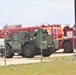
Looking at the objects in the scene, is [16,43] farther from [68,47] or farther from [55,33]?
[68,47]

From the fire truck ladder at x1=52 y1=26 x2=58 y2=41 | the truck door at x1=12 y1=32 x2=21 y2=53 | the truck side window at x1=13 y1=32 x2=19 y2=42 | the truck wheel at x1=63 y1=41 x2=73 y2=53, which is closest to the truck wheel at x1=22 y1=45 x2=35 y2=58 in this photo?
the truck door at x1=12 y1=32 x2=21 y2=53

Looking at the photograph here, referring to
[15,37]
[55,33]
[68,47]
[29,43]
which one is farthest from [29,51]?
[68,47]

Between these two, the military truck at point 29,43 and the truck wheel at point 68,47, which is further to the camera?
the truck wheel at point 68,47

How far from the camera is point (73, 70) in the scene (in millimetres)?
18203

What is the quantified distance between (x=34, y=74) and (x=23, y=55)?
1574 centimetres

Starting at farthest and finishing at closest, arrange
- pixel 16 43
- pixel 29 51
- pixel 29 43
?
pixel 16 43 → pixel 29 43 → pixel 29 51

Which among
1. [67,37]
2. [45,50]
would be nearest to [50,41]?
[45,50]

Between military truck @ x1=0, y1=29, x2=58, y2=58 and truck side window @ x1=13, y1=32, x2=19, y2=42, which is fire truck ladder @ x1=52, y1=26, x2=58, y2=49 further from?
truck side window @ x1=13, y1=32, x2=19, y2=42

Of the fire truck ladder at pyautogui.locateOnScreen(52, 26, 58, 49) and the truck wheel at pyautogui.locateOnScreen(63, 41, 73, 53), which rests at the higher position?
the fire truck ladder at pyautogui.locateOnScreen(52, 26, 58, 49)

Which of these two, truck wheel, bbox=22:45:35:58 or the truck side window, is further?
the truck side window

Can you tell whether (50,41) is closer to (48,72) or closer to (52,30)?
(52,30)

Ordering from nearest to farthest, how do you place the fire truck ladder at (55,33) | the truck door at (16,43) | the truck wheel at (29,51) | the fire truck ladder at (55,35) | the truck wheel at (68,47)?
the truck wheel at (29,51), the truck door at (16,43), the fire truck ladder at (55,35), the fire truck ladder at (55,33), the truck wheel at (68,47)

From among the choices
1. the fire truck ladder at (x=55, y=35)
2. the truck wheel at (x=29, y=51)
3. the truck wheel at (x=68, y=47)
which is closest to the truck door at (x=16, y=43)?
the truck wheel at (x=29, y=51)

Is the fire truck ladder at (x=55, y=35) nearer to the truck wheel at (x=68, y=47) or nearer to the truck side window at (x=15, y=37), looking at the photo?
the truck wheel at (x=68, y=47)
